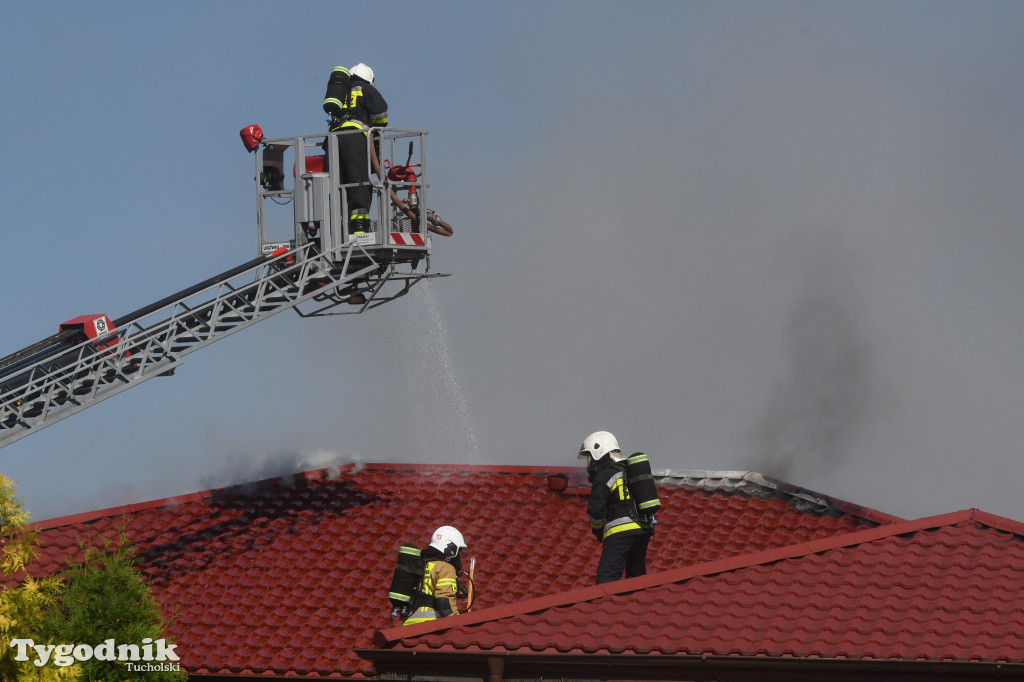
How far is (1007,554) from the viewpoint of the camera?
11930 mm

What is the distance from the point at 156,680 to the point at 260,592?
3.53m

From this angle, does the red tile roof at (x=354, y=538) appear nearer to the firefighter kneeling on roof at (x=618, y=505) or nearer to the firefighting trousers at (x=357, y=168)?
the firefighter kneeling on roof at (x=618, y=505)

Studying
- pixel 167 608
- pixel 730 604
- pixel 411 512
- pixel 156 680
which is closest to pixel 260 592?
pixel 167 608

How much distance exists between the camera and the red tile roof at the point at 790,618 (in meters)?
10.1

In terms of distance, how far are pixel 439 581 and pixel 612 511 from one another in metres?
1.74

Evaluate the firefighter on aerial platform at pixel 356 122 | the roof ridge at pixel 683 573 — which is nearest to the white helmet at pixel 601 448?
the roof ridge at pixel 683 573

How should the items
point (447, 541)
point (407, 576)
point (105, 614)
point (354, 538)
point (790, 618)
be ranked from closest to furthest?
point (790, 618) < point (105, 614) < point (447, 541) < point (407, 576) < point (354, 538)

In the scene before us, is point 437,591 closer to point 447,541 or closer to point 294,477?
point 447,541

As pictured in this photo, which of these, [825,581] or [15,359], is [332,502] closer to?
[15,359]

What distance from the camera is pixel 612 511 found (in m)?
12.4

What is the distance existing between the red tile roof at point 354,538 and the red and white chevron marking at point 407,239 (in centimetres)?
370

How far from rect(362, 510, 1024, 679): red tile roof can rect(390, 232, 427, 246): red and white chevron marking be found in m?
4.80

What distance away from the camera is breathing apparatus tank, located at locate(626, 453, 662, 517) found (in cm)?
1232

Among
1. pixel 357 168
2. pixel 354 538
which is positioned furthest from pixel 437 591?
pixel 357 168
